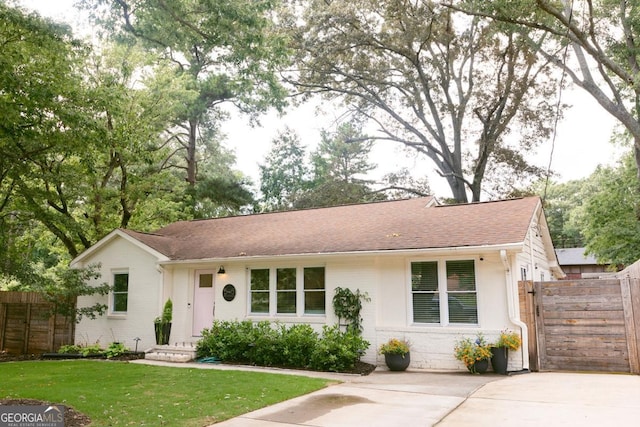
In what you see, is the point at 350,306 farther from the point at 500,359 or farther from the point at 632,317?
the point at 632,317

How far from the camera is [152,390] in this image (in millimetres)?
8172

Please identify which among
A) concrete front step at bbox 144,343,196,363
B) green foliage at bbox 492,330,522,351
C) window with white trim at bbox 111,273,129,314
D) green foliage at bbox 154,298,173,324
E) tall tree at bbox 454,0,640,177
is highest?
tall tree at bbox 454,0,640,177

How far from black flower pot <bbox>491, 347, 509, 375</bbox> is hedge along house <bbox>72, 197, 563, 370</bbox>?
306 mm

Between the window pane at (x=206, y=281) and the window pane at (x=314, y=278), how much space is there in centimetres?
322

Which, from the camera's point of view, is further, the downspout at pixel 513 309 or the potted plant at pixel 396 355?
the potted plant at pixel 396 355

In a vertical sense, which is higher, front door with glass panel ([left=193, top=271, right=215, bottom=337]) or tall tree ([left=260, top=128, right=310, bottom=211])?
tall tree ([left=260, top=128, right=310, bottom=211])

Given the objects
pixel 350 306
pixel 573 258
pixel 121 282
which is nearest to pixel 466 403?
pixel 350 306

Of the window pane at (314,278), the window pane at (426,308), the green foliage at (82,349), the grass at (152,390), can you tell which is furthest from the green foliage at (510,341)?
the green foliage at (82,349)

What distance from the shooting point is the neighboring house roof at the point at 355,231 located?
37.4 ft

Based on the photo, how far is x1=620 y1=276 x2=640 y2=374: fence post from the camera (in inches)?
374

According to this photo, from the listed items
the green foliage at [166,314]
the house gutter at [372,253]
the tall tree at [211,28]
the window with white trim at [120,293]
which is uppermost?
the tall tree at [211,28]

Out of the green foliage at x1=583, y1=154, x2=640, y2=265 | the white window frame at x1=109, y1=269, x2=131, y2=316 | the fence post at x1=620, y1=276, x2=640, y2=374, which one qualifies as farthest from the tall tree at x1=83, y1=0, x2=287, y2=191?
the green foliage at x1=583, y1=154, x2=640, y2=265

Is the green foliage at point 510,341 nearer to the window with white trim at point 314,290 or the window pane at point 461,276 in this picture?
the window pane at point 461,276

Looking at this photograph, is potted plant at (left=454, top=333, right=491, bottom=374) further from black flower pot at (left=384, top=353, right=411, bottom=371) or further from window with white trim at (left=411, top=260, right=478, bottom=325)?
black flower pot at (left=384, top=353, right=411, bottom=371)
